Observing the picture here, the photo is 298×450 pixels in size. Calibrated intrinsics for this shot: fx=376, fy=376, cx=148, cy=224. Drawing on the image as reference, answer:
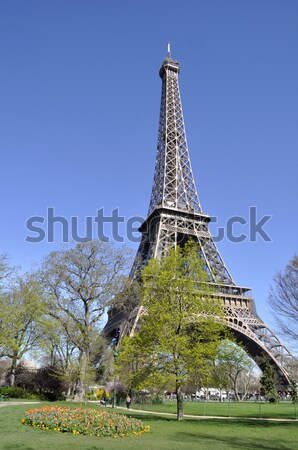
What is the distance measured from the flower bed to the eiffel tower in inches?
833

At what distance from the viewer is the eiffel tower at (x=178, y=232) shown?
45.5 metres

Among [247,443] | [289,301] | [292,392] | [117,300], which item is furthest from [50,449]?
[292,392]

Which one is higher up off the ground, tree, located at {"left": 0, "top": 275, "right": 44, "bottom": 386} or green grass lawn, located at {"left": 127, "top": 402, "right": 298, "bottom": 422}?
tree, located at {"left": 0, "top": 275, "right": 44, "bottom": 386}

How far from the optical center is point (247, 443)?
12.5 m

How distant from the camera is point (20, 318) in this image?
119ft

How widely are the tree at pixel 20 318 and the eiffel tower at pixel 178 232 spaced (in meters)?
9.27

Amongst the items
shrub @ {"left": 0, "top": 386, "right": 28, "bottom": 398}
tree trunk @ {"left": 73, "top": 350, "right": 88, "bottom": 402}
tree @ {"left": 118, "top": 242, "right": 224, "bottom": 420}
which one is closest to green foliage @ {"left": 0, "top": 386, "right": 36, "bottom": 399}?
shrub @ {"left": 0, "top": 386, "right": 28, "bottom": 398}

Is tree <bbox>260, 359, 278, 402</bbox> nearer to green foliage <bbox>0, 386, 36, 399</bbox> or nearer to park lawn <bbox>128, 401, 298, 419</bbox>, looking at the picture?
park lawn <bbox>128, 401, 298, 419</bbox>

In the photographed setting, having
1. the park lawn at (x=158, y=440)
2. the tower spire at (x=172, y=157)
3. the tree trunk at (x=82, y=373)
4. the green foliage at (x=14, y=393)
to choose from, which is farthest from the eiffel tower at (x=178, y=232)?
the park lawn at (x=158, y=440)

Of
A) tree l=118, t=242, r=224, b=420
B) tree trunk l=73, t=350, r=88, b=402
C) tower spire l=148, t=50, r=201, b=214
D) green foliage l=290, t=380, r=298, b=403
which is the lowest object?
green foliage l=290, t=380, r=298, b=403

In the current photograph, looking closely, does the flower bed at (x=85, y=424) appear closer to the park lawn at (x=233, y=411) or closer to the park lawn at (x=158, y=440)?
the park lawn at (x=158, y=440)

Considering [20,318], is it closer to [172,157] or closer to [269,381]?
[269,381]

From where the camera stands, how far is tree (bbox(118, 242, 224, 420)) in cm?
2020

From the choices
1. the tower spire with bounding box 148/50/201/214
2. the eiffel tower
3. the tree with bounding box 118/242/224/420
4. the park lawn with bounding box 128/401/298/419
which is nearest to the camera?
the tree with bounding box 118/242/224/420
